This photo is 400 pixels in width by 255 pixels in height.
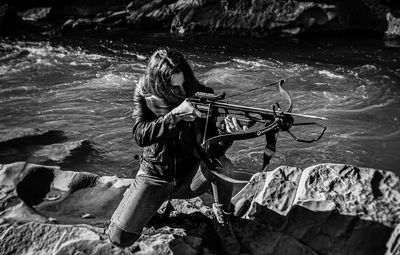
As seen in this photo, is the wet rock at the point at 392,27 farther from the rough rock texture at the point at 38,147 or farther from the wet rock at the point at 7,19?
the wet rock at the point at 7,19

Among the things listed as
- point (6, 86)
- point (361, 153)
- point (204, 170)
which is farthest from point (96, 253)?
point (6, 86)

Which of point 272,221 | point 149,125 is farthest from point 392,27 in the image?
point 149,125

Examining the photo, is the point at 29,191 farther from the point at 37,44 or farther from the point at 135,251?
the point at 37,44

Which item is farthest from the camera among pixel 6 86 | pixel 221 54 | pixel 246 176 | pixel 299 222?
pixel 221 54

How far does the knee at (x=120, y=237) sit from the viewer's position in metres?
3.80

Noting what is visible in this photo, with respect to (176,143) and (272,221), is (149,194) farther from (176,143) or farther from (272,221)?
(272,221)

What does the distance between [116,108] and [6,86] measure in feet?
13.2

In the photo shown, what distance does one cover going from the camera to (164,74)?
143 inches

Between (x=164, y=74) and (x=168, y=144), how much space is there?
72cm

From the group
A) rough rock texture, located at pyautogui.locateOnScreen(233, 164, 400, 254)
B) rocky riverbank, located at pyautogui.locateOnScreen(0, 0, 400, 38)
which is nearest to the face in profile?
rough rock texture, located at pyautogui.locateOnScreen(233, 164, 400, 254)

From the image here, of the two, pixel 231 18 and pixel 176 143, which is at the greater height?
pixel 176 143

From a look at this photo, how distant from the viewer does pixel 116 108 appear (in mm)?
10164

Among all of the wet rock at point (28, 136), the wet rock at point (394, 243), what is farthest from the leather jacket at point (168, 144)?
the wet rock at point (28, 136)

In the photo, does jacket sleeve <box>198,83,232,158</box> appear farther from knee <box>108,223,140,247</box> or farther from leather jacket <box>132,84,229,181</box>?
knee <box>108,223,140,247</box>
